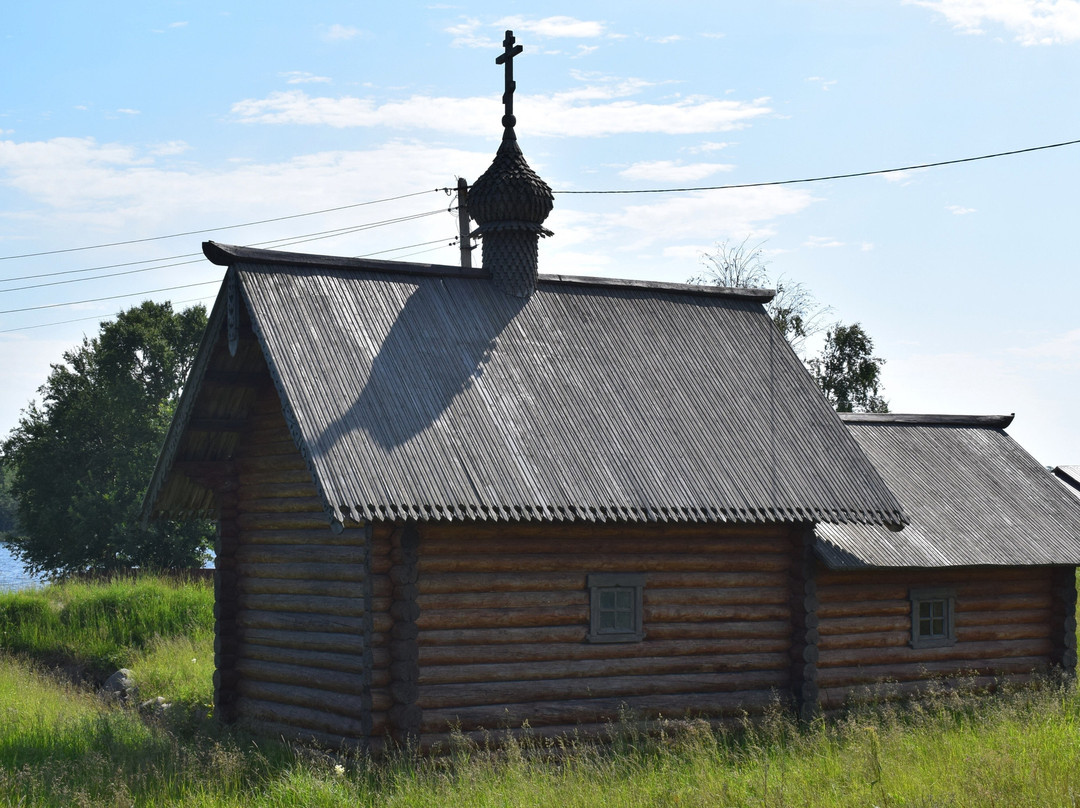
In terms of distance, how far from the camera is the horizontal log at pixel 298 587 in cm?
1222

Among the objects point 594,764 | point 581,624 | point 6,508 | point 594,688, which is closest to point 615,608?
point 581,624

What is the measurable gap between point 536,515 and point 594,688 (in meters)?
2.12

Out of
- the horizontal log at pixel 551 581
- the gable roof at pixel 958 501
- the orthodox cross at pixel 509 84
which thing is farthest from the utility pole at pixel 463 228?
the horizontal log at pixel 551 581

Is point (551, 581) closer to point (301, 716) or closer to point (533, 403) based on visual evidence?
point (533, 403)

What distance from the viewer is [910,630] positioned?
1512cm

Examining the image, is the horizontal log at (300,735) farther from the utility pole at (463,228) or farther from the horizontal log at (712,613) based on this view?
the utility pole at (463,228)

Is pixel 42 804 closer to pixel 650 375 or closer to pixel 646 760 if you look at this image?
pixel 646 760

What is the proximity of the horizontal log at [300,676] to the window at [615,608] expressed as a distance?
8.16 feet

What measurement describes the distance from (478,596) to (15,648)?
13.0 metres

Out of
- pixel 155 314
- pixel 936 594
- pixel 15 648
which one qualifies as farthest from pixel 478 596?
pixel 155 314

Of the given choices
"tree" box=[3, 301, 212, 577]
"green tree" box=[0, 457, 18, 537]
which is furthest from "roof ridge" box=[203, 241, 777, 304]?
"green tree" box=[0, 457, 18, 537]

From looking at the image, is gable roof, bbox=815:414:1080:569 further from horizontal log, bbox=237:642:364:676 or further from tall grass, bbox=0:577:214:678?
tall grass, bbox=0:577:214:678

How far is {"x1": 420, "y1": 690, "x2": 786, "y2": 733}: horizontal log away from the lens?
1165 centimetres

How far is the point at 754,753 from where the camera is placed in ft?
40.0
